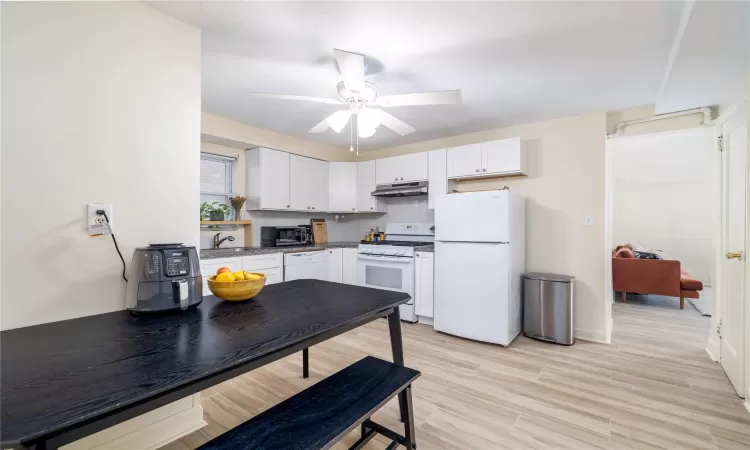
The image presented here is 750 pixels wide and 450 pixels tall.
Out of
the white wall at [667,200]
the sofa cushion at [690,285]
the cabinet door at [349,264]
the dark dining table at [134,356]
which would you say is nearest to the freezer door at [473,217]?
the cabinet door at [349,264]

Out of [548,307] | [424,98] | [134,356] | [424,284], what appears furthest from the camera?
[424,284]

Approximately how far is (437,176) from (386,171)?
80 centimetres

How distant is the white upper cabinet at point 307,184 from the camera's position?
13.7ft

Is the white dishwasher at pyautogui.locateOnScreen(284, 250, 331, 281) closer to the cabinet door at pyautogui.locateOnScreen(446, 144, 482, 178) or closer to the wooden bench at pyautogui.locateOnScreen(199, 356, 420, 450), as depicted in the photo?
the cabinet door at pyautogui.locateOnScreen(446, 144, 482, 178)

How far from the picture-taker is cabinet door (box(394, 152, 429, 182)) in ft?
13.6

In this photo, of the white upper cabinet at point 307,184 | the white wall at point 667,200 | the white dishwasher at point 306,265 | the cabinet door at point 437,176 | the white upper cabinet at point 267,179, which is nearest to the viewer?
the white dishwasher at point 306,265

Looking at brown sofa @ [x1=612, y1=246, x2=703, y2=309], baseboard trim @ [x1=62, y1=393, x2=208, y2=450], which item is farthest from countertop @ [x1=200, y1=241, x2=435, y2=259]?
brown sofa @ [x1=612, y1=246, x2=703, y2=309]

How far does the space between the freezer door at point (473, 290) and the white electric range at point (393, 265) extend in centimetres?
40

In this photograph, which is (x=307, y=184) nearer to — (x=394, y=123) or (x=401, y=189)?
(x=401, y=189)

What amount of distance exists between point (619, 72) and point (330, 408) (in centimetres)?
301

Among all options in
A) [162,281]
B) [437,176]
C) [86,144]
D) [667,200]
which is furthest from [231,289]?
[667,200]

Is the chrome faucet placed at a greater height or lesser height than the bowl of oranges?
greater

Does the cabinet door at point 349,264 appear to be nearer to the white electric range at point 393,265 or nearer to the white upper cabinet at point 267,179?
the white electric range at point 393,265

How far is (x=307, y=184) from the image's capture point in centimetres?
434
